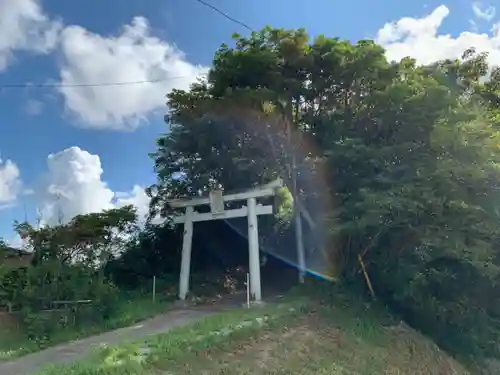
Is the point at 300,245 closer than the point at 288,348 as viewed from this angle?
No

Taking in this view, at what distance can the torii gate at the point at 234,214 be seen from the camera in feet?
31.1

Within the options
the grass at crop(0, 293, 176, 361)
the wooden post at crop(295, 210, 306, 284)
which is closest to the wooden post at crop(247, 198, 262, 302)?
the wooden post at crop(295, 210, 306, 284)

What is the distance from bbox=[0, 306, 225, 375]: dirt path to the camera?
18.4ft

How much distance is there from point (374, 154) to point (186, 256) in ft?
15.3

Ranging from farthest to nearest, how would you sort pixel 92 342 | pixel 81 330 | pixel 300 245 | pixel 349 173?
pixel 300 245 < pixel 349 173 < pixel 81 330 < pixel 92 342

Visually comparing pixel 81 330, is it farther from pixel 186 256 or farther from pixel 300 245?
pixel 300 245

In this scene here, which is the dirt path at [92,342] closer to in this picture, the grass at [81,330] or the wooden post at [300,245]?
the grass at [81,330]

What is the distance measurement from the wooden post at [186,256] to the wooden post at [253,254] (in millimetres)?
1560

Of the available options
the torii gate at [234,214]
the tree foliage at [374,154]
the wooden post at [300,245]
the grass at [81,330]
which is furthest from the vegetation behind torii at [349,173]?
the torii gate at [234,214]

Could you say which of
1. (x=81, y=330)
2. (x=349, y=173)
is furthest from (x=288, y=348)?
(x=349, y=173)

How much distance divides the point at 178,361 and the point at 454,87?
334 inches

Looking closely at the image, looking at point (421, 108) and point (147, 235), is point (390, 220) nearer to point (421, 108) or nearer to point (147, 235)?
point (421, 108)

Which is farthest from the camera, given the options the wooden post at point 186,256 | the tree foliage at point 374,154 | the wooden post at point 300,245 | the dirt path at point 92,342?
the wooden post at point 300,245

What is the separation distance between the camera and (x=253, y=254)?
31.4 feet
